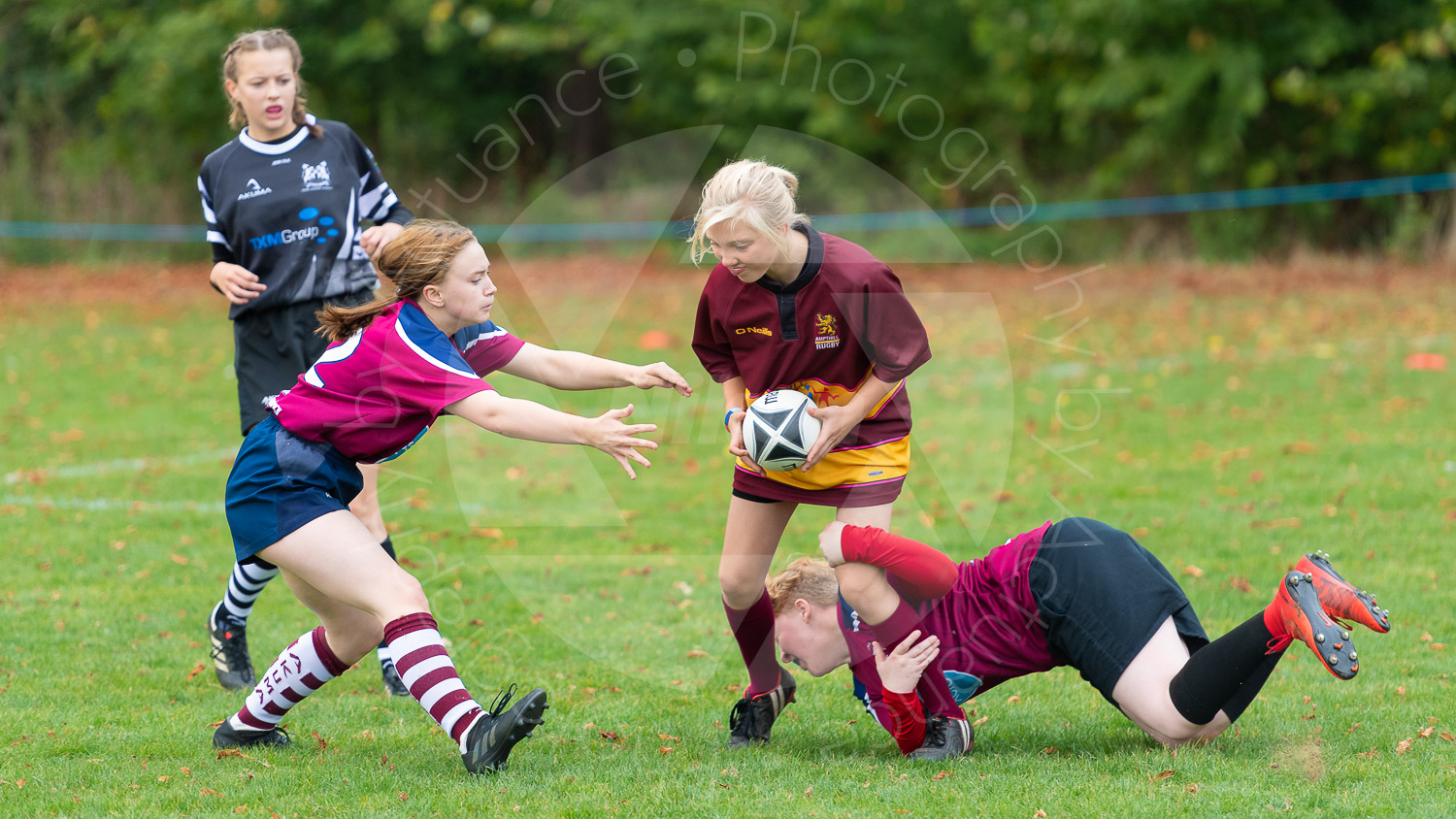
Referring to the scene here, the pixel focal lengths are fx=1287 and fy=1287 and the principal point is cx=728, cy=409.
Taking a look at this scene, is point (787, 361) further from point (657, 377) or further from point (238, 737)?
point (238, 737)

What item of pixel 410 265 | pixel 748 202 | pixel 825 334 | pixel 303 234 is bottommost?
pixel 303 234

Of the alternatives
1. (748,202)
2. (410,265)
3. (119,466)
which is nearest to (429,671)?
(410,265)

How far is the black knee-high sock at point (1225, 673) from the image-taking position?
3742 millimetres

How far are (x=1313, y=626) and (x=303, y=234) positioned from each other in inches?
154

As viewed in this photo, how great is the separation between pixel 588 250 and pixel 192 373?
9187 millimetres

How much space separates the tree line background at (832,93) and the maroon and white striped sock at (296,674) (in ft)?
58.5

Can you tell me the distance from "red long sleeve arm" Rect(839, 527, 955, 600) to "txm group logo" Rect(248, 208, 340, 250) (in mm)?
2614

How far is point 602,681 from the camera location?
16.4ft

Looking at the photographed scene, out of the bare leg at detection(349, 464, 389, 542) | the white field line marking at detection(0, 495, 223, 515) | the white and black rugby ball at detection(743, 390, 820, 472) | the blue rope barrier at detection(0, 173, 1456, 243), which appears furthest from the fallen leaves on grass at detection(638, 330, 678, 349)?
the white and black rugby ball at detection(743, 390, 820, 472)

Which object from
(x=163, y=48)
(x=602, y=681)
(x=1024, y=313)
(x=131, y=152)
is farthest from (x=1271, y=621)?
(x=131, y=152)

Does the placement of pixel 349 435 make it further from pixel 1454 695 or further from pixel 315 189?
pixel 1454 695

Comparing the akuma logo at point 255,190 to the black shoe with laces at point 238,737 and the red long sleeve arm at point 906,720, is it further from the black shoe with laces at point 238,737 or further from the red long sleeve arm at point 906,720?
the red long sleeve arm at point 906,720

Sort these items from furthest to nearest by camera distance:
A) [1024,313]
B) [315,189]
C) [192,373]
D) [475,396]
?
[1024,313] < [192,373] < [315,189] < [475,396]

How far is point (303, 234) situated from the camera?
516cm
